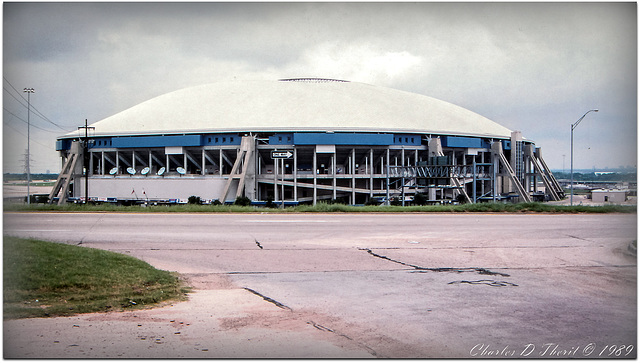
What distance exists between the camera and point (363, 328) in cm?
532

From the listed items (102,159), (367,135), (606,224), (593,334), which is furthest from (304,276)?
(102,159)

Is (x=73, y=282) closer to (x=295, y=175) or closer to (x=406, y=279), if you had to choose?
(x=406, y=279)

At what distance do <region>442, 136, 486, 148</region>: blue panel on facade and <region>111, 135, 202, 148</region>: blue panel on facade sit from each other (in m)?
23.9

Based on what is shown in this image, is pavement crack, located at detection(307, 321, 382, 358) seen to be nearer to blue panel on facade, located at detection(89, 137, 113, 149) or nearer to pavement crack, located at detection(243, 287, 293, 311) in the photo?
pavement crack, located at detection(243, 287, 293, 311)

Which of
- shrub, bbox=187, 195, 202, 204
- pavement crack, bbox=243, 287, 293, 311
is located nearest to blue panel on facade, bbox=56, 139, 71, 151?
shrub, bbox=187, 195, 202, 204

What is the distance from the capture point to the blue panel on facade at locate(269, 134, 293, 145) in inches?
1855

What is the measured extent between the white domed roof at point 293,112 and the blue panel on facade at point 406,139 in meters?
0.69

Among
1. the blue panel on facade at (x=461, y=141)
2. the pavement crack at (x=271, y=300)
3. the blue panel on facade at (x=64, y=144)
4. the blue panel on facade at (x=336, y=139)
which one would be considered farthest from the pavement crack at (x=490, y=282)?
the blue panel on facade at (x=64, y=144)

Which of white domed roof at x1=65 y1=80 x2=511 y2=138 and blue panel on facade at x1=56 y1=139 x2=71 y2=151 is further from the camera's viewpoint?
blue panel on facade at x1=56 y1=139 x2=71 y2=151

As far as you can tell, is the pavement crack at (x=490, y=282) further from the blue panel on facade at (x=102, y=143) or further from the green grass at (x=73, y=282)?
the blue panel on facade at (x=102, y=143)

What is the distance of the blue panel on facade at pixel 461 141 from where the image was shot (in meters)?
50.5

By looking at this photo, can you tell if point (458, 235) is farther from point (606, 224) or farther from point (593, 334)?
point (593, 334)

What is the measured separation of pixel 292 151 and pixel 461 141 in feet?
56.5

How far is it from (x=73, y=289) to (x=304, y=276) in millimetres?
3689
